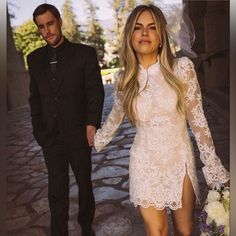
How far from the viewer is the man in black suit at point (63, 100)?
3.50 ft

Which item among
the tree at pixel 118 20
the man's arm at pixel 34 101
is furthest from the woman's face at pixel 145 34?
the man's arm at pixel 34 101

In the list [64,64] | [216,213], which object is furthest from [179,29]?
[216,213]

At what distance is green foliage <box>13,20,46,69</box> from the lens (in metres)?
1.06

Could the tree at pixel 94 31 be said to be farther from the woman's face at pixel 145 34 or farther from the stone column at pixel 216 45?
the stone column at pixel 216 45

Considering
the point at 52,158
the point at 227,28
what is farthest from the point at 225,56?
the point at 52,158

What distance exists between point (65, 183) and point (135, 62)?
497 millimetres

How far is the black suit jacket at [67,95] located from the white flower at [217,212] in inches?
18.0

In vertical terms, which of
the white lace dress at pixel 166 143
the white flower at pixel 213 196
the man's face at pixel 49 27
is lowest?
the white flower at pixel 213 196

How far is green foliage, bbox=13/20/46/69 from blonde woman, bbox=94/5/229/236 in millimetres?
306

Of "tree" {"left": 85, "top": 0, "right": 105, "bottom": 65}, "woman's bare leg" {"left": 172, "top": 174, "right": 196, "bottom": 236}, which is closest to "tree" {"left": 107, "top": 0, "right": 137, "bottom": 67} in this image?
"tree" {"left": 85, "top": 0, "right": 105, "bottom": 65}

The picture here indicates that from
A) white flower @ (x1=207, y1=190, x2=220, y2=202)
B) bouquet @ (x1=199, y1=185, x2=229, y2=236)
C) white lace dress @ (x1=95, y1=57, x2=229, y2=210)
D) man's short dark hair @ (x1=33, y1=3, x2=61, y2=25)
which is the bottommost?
bouquet @ (x1=199, y1=185, x2=229, y2=236)

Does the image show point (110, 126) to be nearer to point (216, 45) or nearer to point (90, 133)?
point (90, 133)

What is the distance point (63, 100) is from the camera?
1.08m

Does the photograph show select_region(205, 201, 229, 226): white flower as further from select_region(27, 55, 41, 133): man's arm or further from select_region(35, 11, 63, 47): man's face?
select_region(35, 11, 63, 47): man's face
